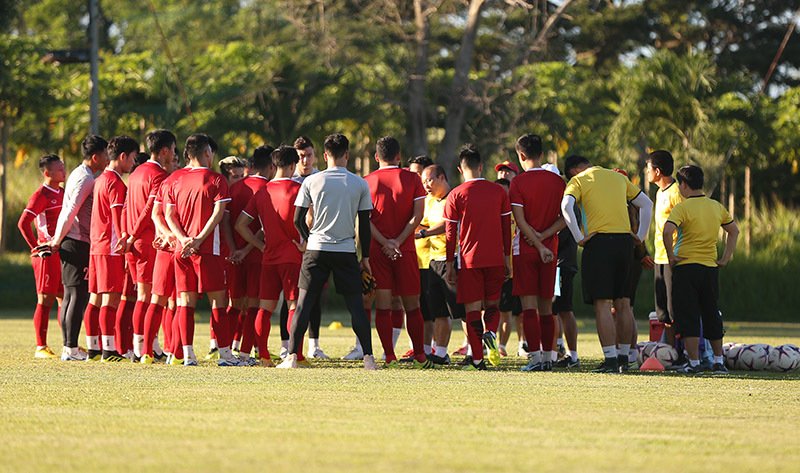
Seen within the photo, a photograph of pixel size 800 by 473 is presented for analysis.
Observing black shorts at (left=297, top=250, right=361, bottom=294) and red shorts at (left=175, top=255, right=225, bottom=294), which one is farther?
red shorts at (left=175, top=255, right=225, bottom=294)

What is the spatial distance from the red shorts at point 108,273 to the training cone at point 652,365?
5306 millimetres

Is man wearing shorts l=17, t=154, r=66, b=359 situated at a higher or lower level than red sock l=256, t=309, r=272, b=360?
higher

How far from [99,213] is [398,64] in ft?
105

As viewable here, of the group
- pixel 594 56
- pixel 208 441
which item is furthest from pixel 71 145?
pixel 208 441

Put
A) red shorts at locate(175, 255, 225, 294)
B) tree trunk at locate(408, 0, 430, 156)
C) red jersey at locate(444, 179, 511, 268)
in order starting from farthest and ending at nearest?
tree trunk at locate(408, 0, 430, 156)
red jersey at locate(444, 179, 511, 268)
red shorts at locate(175, 255, 225, 294)

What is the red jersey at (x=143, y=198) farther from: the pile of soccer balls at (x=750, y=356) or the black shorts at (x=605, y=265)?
the pile of soccer balls at (x=750, y=356)

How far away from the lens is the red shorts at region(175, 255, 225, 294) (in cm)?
1412

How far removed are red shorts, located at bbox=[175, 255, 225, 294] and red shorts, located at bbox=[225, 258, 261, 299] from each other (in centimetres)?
85

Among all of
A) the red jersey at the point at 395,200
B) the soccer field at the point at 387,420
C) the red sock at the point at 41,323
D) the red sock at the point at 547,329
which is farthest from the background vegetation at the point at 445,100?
the soccer field at the point at 387,420

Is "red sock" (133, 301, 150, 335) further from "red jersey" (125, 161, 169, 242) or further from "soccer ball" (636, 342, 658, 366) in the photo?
"soccer ball" (636, 342, 658, 366)

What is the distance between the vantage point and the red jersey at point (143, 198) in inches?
574

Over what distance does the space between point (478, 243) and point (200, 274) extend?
266 cm

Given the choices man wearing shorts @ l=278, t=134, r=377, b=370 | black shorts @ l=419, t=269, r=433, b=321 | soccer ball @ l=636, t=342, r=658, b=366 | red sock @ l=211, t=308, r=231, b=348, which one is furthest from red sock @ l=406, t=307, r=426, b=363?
soccer ball @ l=636, t=342, r=658, b=366

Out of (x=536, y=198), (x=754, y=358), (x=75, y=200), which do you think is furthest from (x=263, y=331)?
(x=754, y=358)
